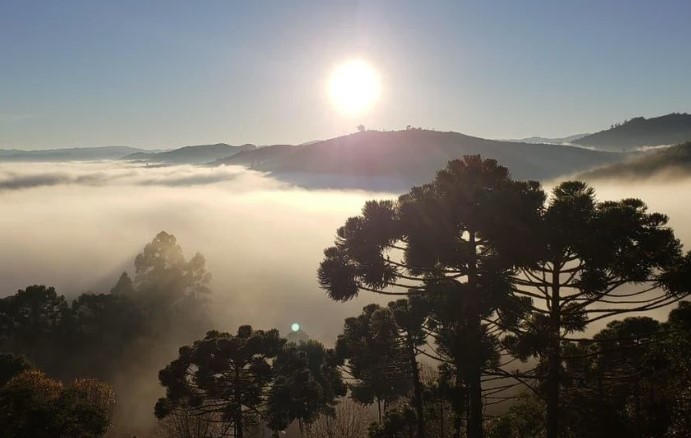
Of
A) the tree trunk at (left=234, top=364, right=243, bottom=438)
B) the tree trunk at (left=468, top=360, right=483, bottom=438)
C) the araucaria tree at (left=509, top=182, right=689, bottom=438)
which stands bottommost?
the tree trunk at (left=234, top=364, right=243, bottom=438)

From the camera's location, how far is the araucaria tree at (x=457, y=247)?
17.5 m

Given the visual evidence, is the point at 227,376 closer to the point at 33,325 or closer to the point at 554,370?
the point at 554,370

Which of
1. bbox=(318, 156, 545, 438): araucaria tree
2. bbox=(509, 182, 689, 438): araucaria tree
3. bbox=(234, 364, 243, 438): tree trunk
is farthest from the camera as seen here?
bbox=(234, 364, 243, 438): tree trunk

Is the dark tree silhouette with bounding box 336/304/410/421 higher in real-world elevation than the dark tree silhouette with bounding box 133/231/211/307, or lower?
higher

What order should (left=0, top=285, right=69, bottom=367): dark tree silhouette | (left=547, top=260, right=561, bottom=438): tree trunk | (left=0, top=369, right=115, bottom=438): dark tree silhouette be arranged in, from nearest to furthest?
(left=547, top=260, right=561, bottom=438): tree trunk
(left=0, top=369, right=115, bottom=438): dark tree silhouette
(left=0, top=285, right=69, bottom=367): dark tree silhouette

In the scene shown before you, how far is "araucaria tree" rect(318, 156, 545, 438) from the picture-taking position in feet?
57.4

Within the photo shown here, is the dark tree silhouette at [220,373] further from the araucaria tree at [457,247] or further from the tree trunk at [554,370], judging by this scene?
the tree trunk at [554,370]

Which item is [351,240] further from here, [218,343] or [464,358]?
[218,343]

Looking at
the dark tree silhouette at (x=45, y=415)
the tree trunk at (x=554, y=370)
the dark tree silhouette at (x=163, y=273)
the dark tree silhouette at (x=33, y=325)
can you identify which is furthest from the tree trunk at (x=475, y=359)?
the dark tree silhouette at (x=163, y=273)

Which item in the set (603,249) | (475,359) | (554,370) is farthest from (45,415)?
(603,249)

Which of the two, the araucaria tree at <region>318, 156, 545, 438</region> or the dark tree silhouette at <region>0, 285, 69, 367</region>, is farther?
the dark tree silhouette at <region>0, 285, 69, 367</region>

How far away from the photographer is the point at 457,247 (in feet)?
59.7

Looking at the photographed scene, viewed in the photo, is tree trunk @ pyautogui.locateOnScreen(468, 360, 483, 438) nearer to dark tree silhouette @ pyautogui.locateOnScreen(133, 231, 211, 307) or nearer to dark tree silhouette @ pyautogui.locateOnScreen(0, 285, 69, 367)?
dark tree silhouette @ pyautogui.locateOnScreen(0, 285, 69, 367)

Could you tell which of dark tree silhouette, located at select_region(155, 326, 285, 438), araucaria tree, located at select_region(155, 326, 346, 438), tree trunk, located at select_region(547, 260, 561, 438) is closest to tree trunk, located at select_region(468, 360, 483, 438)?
tree trunk, located at select_region(547, 260, 561, 438)
